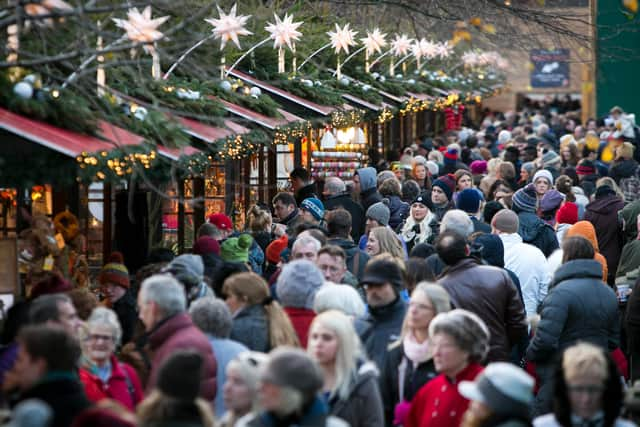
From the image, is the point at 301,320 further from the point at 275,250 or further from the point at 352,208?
the point at 352,208

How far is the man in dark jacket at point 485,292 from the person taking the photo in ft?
31.3

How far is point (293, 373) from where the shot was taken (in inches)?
225

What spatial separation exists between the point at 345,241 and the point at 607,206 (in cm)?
440

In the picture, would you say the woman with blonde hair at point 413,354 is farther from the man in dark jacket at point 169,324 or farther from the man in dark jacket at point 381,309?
the man in dark jacket at point 169,324

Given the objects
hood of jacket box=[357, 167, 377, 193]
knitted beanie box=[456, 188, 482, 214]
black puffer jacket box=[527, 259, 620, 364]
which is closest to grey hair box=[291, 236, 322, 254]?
black puffer jacket box=[527, 259, 620, 364]

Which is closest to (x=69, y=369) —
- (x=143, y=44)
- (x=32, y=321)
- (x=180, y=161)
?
(x=32, y=321)

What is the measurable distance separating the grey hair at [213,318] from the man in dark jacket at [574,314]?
2.94m

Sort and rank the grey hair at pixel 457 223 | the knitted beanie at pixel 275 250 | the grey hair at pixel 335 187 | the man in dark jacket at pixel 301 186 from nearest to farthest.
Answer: the grey hair at pixel 457 223
the knitted beanie at pixel 275 250
the grey hair at pixel 335 187
the man in dark jacket at pixel 301 186

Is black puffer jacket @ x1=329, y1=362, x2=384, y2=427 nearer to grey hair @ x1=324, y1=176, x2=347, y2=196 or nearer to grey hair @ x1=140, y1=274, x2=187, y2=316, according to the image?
grey hair @ x1=140, y1=274, x2=187, y2=316

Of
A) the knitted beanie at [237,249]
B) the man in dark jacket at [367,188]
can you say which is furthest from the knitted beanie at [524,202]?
the man in dark jacket at [367,188]

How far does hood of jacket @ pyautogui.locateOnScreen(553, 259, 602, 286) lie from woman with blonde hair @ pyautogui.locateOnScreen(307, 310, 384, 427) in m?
3.25

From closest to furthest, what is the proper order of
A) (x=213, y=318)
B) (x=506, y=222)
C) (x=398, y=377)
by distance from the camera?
(x=213, y=318) → (x=398, y=377) → (x=506, y=222)

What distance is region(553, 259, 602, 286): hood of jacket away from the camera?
9836 millimetres

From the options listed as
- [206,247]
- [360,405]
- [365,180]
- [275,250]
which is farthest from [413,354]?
[365,180]
